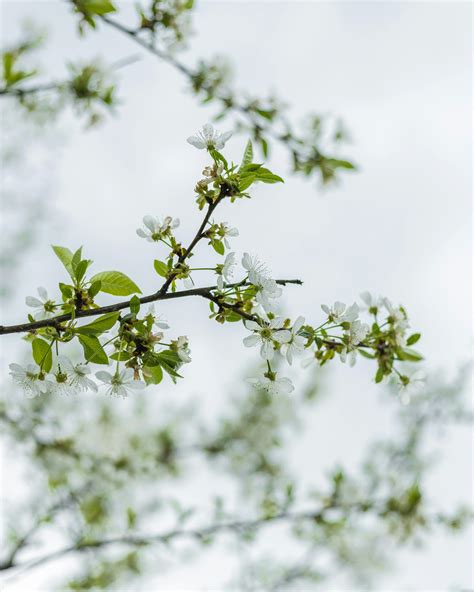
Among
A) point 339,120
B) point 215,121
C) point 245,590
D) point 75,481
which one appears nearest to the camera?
point 215,121

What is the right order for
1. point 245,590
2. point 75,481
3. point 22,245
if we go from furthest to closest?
point 22,245, point 75,481, point 245,590

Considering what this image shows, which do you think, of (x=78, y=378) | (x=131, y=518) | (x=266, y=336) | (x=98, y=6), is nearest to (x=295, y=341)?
(x=266, y=336)

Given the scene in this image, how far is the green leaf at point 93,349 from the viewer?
43.7 inches

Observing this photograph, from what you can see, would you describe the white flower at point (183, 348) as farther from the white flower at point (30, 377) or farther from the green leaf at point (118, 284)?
the white flower at point (30, 377)

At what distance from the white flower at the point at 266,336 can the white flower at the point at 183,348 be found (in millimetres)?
124

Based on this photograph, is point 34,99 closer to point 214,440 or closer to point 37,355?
point 37,355

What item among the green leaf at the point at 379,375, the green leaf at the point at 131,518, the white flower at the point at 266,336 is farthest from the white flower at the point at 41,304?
the green leaf at the point at 131,518

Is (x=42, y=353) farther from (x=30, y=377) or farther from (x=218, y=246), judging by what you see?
(x=218, y=246)

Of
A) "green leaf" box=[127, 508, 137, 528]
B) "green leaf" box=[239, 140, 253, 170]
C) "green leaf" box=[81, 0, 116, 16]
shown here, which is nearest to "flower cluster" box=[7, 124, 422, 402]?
"green leaf" box=[239, 140, 253, 170]

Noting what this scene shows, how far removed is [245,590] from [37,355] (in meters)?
3.84

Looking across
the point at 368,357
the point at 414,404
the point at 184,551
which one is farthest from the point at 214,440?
the point at 368,357

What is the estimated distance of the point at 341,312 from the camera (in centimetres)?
123

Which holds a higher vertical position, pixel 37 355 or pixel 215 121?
pixel 215 121

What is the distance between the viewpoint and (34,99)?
2752mm
